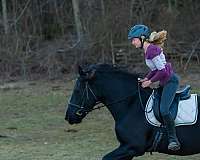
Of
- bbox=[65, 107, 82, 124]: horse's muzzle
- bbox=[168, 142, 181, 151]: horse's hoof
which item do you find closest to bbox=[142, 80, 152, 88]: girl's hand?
bbox=[168, 142, 181, 151]: horse's hoof

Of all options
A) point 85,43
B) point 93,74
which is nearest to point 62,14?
point 85,43

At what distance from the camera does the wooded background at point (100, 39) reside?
24.0 m

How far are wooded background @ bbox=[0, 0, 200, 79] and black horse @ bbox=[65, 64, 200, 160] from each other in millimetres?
15355

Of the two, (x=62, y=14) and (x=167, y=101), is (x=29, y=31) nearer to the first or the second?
(x=62, y=14)

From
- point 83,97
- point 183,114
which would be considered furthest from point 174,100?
point 83,97

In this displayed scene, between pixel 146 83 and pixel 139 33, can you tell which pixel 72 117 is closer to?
pixel 146 83

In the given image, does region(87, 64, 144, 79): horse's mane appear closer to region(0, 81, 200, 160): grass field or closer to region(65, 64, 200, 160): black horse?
region(65, 64, 200, 160): black horse

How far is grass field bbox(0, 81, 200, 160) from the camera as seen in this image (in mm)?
11480

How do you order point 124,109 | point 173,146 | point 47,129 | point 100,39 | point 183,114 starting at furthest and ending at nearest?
point 100,39 → point 47,129 → point 124,109 → point 183,114 → point 173,146

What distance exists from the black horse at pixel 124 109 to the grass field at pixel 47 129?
2988mm

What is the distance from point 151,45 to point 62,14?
69.6ft

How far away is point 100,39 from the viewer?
24.2m

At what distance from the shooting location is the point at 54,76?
78.9 ft

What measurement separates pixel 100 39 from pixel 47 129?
9610mm
